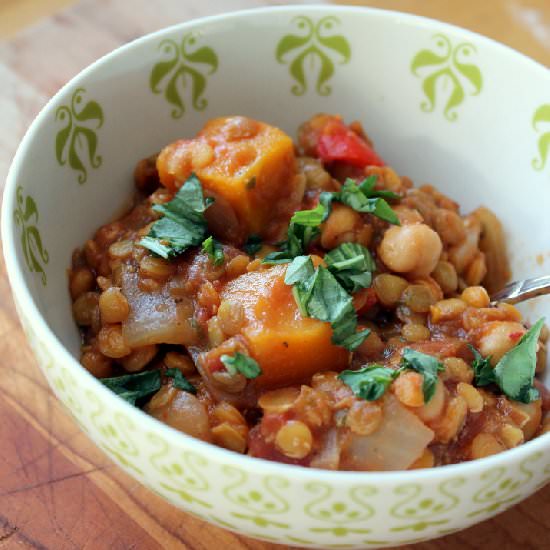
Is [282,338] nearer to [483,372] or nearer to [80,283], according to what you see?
[483,372]

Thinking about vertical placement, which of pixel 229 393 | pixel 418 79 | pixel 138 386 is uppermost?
pixel 418 79

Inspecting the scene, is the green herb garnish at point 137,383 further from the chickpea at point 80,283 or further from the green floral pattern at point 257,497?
the green floral pattern at point 257,497

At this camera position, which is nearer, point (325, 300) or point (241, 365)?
point (241, 365)

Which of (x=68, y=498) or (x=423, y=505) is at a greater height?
(x=423, y=505)

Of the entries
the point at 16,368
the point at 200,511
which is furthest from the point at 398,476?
the point at 16,368

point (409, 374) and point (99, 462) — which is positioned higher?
point (409, 374)

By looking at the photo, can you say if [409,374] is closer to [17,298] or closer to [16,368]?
[17,298]

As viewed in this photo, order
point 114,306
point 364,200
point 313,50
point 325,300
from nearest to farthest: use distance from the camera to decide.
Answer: point 325,300 < point 114,306 < point 364,200 < point 313,50

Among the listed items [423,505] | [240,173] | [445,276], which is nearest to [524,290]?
[445,276]
